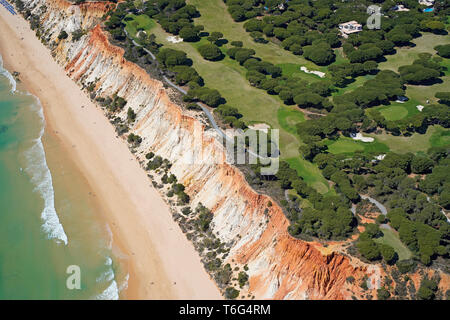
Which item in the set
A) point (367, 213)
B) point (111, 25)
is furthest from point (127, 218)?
point (111, 25)

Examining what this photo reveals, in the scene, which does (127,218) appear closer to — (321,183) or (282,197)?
(282,197)

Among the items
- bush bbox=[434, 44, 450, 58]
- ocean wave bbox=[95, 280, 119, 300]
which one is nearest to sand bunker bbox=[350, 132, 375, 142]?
bush bbox=[434, 44, 450, 58]

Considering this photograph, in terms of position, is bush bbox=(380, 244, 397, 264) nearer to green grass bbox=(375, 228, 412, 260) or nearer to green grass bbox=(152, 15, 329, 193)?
green grass bbox=(375, 228, 412, 260)

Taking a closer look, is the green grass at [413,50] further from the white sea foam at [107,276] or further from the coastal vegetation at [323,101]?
the white sea foam at [107,276]

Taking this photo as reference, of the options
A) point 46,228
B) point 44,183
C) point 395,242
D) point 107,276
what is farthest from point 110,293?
point 395,242

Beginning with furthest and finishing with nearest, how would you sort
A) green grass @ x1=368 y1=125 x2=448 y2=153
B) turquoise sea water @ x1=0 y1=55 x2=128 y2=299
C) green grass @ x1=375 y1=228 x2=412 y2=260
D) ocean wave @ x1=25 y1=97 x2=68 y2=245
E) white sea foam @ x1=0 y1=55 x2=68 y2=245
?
1. green grass @ x1=368 y1=125 x2=448 y2=153
2. white sea foam @ x1=0 y1=55 x2=68 y2=245
3. ocean wave @ x1=25 y1=97 x2=68 y2=245
4. turquoise sea water @ x1=0 y1=55 x2=128 y2=299
5. green grass @ x1=375 y1=228 x2=412 y2=260
